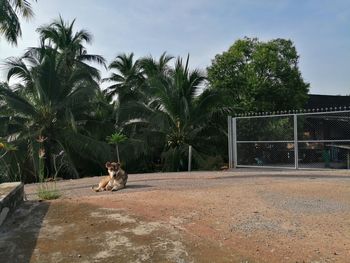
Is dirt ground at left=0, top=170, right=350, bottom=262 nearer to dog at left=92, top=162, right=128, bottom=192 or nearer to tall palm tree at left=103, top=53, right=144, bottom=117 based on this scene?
dog at left=92, top=162, right=128, bottom=192

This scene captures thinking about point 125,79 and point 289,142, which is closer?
Result: point 289,142

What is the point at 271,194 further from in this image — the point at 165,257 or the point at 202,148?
the point at 202,148

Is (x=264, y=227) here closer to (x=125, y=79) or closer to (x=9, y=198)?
(x=9, y=198)

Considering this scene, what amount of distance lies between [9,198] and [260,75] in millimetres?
19211

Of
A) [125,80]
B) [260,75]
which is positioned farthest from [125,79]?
[260,75]

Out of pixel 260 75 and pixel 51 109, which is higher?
pixel 260 75

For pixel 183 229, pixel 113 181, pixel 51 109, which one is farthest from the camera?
pixel 51 109

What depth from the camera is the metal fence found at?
17.1 m

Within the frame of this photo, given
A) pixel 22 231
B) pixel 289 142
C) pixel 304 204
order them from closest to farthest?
pixel 22 231 → pixel 304 204 → pixel 289 142

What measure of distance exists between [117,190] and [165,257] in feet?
19.0

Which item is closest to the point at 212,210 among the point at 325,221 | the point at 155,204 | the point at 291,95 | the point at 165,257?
the point at 155,204

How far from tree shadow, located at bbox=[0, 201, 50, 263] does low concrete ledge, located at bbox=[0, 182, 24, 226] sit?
3.8 inches

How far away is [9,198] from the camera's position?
794 centimetres

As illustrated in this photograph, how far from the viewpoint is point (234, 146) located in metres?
18.8
